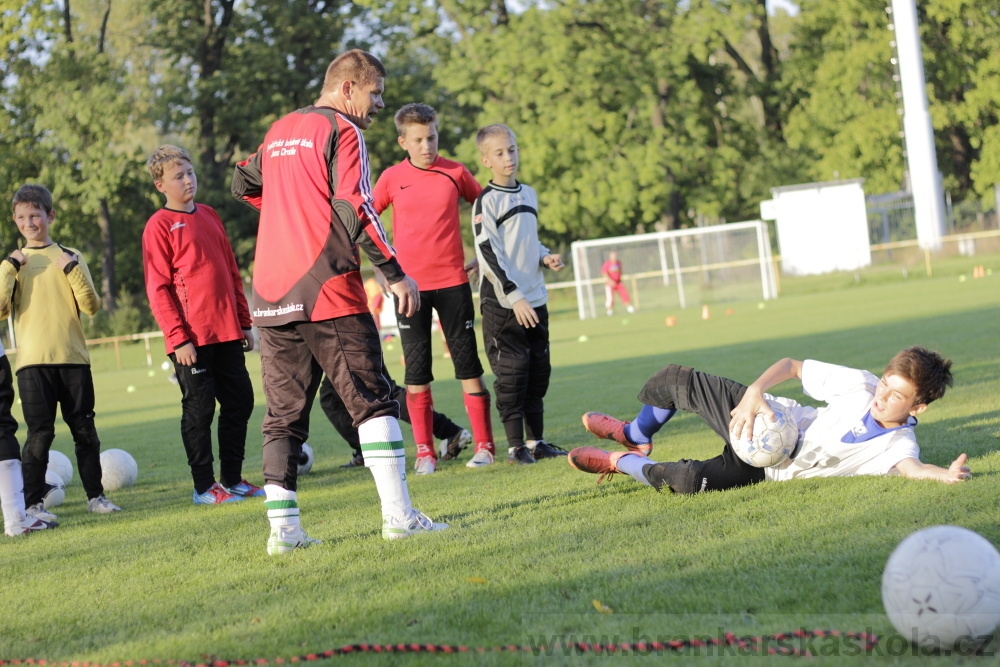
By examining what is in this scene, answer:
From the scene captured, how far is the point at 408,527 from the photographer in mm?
5023

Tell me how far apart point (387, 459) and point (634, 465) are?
135 centimetres

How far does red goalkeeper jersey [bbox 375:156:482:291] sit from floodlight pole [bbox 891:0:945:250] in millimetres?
32837

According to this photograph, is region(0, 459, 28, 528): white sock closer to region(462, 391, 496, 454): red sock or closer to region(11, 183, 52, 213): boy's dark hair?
region(11, 183, 52, 213): boy's dark hair

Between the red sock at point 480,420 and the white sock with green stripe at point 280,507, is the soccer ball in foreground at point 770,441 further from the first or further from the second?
the red sock at point 480,420

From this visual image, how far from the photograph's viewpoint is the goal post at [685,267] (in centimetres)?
3092

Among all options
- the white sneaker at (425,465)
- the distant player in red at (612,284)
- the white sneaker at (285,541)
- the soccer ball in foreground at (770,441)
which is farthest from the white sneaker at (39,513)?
the distant player in red at (612,284)

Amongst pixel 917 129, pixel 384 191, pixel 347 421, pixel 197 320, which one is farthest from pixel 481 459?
pixel 917 129

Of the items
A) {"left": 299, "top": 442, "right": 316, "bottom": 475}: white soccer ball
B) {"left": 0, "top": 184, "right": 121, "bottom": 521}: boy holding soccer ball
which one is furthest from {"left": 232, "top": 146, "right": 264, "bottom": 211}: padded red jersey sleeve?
{"left": 299, "top": 442, "right": 316, "bottom": 475}: white soccer ball

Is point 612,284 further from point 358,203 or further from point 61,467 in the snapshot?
point 358,203

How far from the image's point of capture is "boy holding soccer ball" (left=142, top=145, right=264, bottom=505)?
6.77 metres

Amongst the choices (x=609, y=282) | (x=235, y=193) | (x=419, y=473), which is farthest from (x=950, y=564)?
(x=609, y=282)

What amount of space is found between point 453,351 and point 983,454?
10.8 ft

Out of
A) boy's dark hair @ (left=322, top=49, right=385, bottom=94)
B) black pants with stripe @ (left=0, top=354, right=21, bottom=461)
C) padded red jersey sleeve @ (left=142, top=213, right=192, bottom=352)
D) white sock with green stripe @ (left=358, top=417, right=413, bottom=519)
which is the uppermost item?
boy's dark hair @ (left=322, top=49, right=385, bottom=94)

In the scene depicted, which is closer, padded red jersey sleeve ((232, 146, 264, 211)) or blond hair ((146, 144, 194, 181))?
padded red jersey sleeve ((232, 146, 264, 211))
